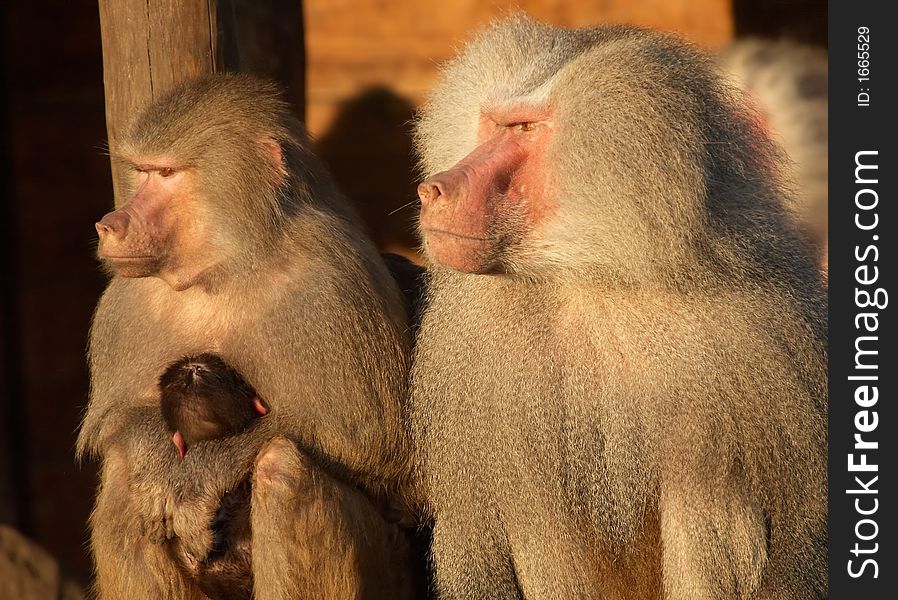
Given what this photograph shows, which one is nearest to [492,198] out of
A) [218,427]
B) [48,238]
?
[218,427]

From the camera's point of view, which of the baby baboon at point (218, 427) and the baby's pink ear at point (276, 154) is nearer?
the baby baboon at point (218, 427)

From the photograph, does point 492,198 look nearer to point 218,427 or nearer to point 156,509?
point 218,427

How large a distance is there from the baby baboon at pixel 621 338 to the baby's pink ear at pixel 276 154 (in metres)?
0.58

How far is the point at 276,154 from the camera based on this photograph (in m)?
3.44

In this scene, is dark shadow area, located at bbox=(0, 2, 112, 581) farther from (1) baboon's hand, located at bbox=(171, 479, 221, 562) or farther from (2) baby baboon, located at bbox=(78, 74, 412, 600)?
(1) baboon's hand, located at bbox=(171, 479, 221, 562)

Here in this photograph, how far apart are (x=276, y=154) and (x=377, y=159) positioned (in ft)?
7.64

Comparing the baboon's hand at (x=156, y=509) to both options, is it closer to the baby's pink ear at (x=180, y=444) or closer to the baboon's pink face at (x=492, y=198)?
the baby's pink ear at (x=180, y=444)

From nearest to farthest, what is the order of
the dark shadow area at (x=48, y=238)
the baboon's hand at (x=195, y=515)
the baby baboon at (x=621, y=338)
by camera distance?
1. the baby baboon at (x=621, y=338)
2. the baboon's hand at (x=195, y=515)
3. the dark shadow area at (x=48, y=238)

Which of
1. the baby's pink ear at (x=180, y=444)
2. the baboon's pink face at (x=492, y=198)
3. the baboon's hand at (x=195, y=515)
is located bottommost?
the baboon's hand at (x=195, y=515)

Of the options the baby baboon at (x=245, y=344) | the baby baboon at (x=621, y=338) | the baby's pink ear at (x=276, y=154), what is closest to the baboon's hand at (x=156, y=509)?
the baby baboon at (x=245, y=344)

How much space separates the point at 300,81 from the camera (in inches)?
184

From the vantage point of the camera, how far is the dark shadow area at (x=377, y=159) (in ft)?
18.6
